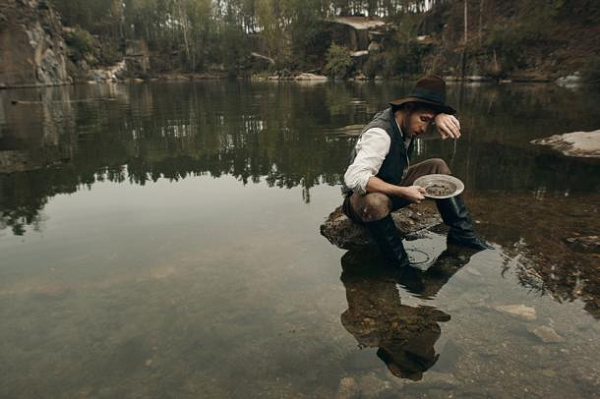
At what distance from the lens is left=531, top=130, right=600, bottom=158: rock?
973 cm

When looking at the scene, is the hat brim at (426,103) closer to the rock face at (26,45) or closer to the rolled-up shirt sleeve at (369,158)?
the rolled-up shirt sleeve at (369,158)

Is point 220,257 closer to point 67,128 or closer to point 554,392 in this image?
point 554,392

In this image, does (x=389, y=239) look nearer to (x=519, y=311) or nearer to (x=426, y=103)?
(x=519, y=311)

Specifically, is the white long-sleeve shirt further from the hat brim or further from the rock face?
→ the rock face

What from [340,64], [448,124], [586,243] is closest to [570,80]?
[586,243]

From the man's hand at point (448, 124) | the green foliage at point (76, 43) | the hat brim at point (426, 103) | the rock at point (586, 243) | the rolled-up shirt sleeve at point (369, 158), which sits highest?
the green foliage at point (76, 43)

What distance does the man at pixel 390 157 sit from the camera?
4.11 metres

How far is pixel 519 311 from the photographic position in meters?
3.50

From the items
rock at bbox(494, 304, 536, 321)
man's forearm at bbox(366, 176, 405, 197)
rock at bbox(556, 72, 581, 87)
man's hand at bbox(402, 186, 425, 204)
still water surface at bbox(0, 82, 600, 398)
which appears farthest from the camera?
rock at bbox(556, 72, 581, 87)

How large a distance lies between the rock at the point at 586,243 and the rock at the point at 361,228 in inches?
60.5

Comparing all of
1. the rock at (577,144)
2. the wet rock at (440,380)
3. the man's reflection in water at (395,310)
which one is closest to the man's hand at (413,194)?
the man's reflection in water at (395,310)

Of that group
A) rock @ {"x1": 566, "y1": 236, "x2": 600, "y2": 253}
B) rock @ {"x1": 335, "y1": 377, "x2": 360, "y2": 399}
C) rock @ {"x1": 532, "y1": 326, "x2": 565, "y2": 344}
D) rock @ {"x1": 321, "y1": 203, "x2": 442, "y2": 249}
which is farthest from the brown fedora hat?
rock @ {"x1": 335, "y1": 377, "x2": 360, "y2": 399}

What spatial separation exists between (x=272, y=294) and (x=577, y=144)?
9742 mm

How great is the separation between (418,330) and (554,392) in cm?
97
